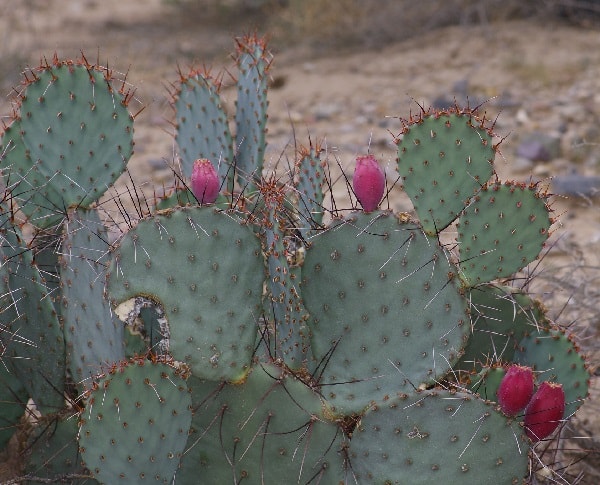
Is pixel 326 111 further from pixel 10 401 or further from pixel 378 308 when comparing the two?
pixel 378 308

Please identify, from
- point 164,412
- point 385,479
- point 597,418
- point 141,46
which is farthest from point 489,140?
point 141,46

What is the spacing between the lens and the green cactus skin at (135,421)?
76.8 inches

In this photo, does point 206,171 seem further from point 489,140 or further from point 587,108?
point 587,108

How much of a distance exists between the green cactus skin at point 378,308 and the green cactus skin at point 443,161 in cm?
13

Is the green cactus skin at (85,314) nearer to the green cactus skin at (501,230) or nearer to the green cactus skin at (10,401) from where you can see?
the green cactus skin at (10,401)

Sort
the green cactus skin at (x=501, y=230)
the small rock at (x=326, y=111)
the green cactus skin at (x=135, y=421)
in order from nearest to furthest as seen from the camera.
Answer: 1. the green cactus skin at (x=135, y=421)
2. the green cactus skin at (x=501, y=230)
3. the small rock at (x=326, y=111)

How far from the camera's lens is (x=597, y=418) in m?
3.16

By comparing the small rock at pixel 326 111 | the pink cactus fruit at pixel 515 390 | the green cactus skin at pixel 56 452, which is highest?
the pink cactus fruit at pixel 515 390

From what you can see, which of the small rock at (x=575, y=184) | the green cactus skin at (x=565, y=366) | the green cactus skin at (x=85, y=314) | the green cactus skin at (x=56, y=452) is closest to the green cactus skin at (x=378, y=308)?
the green cactus skin at (x=565, y=366)

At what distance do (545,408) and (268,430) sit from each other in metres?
0.58

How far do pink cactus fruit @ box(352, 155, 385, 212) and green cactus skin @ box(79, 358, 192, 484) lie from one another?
0.53 metres

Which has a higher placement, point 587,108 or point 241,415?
point 241,415

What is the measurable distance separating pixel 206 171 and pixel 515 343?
2.96ft

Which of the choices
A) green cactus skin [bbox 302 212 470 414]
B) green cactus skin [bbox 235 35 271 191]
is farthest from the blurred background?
green cactus skin [bbox 302 212 470 414]
